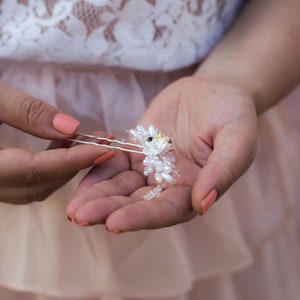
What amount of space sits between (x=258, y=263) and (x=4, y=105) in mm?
429

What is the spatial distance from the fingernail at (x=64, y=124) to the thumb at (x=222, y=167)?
5.6 inches

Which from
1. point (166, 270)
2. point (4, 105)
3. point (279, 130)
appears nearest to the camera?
point (4, 105)

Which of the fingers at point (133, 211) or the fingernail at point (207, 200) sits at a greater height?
the fingernail at point (207, 200)

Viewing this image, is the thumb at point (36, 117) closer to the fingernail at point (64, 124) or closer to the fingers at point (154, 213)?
the fingernail at point (64, 124)

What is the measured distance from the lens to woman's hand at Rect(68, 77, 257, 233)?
494 mm

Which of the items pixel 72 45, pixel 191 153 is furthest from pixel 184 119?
pixel 72 45

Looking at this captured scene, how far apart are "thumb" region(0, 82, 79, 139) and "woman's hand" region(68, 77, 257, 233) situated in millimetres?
56

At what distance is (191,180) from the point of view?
1.92 ft

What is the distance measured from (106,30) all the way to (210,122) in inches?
6.9

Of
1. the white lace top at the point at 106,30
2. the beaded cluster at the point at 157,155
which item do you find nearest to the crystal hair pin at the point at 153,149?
the beaded cluster at the point at 157,155

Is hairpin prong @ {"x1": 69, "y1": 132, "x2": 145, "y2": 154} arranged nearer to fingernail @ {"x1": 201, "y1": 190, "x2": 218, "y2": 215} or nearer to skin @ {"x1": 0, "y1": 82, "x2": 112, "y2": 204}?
skin @ {"x1": 0, "y1": 82, "x2": 112, "y2": 204}

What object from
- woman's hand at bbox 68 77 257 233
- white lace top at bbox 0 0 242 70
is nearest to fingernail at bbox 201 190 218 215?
woman's hand at bbox 68 77 257 233

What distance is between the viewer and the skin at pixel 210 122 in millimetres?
501

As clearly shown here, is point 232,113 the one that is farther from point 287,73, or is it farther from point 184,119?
point 287,73
